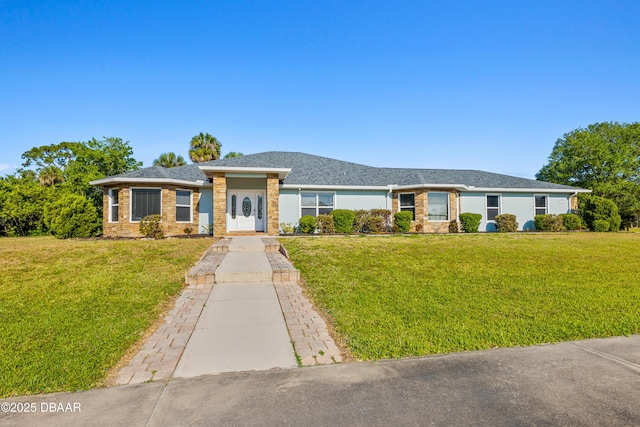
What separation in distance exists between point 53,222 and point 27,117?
5966 mm

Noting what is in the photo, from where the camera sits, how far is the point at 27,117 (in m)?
17.3

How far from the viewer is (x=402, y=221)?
1758 centimetres

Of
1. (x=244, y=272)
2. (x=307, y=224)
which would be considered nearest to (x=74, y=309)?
(x=244, y=272)

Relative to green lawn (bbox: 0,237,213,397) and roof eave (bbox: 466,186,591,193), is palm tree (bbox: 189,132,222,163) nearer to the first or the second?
green lawn (bbox: 0,237,213,397)

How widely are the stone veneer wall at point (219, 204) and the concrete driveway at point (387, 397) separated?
498 inches

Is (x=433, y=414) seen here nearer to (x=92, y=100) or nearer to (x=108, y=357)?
(x=108, y=357)

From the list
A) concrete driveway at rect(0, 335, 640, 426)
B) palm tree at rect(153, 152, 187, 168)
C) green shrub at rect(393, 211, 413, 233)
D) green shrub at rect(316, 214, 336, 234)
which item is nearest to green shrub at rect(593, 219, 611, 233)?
green shrub at rect(393, 211, 413, 233)

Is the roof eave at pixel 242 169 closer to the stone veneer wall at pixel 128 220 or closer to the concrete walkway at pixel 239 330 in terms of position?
the stone veneer wall at pixel 128 220

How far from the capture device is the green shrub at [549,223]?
19234 mm

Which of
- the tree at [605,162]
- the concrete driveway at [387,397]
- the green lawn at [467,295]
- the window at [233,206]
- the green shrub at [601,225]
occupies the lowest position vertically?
the concrete driveway at [387,397]

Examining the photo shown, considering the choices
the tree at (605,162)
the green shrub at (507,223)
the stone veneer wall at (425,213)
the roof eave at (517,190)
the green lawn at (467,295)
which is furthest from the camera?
the tree at (605,162)

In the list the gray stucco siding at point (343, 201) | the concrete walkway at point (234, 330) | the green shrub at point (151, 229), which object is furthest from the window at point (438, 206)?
the green shrub at point (151, 229)

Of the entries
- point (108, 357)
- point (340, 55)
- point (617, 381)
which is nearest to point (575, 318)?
point (617, 381)

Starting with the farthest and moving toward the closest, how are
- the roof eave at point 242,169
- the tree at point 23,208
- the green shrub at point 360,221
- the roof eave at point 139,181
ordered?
the tree at point 23,208
the green shrub at point 360,221
the roof eave at point 139,181
the roof eave at point 242,169
